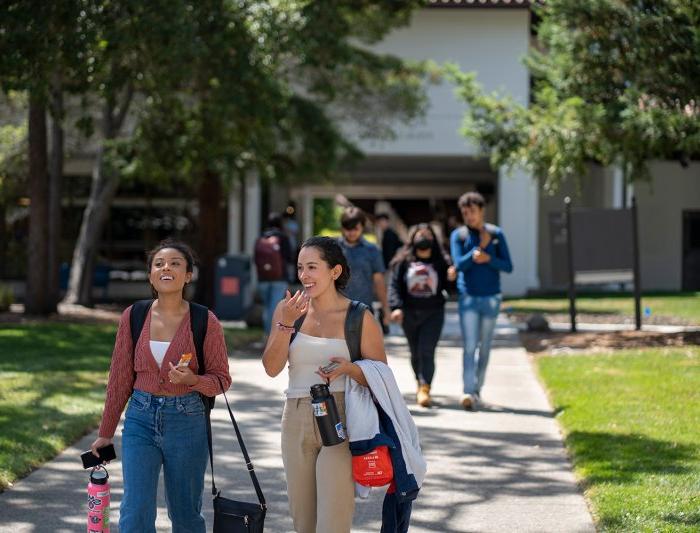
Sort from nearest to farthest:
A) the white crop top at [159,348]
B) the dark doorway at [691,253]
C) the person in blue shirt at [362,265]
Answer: the white crop top at [159,348] < the person in blue shirt at [362,265] < the dark doorway at [691,253]

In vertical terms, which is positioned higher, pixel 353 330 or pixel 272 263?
pixel 272 263

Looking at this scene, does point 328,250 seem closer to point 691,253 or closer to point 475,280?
point 475,280

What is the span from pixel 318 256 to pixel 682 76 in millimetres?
9463

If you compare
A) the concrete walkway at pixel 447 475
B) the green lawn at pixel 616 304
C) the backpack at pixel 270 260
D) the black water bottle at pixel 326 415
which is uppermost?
the backpack at pixel 270 260

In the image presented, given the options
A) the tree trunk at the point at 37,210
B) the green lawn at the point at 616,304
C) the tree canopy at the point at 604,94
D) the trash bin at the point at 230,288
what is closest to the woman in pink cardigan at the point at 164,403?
the tree canopy at the point at 604,94

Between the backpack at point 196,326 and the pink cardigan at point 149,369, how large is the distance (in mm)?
16

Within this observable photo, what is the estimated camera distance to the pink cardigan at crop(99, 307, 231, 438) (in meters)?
4.88

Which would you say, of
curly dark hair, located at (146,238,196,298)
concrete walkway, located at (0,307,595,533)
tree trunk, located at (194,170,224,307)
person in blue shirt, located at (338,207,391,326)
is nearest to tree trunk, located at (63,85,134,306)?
tree trunk, located at (194,170,224,307)

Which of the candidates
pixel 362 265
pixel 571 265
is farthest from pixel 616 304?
pixel 362 265

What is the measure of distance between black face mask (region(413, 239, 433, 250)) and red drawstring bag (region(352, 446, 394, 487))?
5286 millimetres

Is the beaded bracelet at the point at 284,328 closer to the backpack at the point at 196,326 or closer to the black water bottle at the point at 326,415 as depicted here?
the black water bottle at the point at 326,415

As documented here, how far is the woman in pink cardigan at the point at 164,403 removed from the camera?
4781mm

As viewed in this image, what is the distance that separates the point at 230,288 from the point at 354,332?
15.6m

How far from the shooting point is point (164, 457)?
16.0ft
